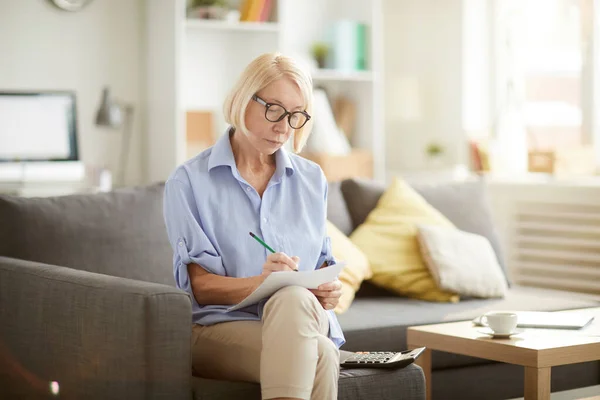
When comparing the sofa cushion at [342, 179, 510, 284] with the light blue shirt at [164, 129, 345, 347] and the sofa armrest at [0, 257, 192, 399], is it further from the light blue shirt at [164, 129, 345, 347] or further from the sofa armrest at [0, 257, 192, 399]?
the sofa armrest at [0, 257, 192, 399]

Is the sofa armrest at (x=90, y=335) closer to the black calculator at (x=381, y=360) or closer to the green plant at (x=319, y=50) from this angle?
the black calculator at (x=381, y=360)

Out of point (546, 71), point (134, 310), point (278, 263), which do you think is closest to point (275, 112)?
point (278, 263)

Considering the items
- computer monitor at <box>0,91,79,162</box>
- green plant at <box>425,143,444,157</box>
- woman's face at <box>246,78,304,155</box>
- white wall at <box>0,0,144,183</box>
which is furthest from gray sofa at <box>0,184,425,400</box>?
green plant at <box>425,143,444,157</box>

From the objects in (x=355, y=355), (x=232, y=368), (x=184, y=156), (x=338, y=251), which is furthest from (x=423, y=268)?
(x=184, y=156)

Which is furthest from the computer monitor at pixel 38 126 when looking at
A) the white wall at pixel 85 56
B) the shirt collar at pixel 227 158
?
the shirt collar at pixel 227 158

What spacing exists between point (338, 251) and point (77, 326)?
1221 millimetres

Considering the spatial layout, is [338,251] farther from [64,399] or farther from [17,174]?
[17,174]

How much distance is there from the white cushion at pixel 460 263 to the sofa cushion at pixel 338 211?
28 cm

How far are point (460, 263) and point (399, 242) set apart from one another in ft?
0.78

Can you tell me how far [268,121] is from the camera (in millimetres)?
2266

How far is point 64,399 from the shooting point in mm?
2324

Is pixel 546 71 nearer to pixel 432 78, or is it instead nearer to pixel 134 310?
pixel 432 78

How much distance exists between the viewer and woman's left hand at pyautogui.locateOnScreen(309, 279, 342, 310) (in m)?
2.20

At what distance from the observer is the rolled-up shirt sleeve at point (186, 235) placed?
2188mm
